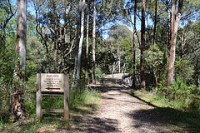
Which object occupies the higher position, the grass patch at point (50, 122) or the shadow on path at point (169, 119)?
the grass patch at point (50, 122)

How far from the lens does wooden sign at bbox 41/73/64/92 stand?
6270 mm

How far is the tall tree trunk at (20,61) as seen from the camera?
264 inches

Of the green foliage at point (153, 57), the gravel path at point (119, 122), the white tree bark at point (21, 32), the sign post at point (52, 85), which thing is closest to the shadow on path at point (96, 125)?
the gravel path at point (119, 122)

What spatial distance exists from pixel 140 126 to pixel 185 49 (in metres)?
32.8

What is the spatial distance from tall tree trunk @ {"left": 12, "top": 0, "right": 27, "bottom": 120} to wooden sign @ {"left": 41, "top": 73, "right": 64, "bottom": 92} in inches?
31.2

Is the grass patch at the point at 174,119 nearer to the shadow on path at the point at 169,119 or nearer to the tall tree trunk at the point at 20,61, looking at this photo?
the shadow on path at the point at 169,119

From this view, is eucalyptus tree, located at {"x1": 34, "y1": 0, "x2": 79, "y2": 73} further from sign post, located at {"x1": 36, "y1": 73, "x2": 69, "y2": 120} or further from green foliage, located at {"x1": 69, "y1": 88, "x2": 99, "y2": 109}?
sign post, located at {"x1": 36, "y1": 73, "x2": 69, "y2": 120}

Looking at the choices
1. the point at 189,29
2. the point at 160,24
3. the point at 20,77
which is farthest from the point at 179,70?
the point at 189,29

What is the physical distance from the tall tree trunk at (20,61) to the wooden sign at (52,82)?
0.79 m

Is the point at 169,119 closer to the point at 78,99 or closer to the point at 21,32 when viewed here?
the point at 78,99

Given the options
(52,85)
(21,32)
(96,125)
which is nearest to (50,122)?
(52,85)

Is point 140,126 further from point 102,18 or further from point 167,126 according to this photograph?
point 102,18

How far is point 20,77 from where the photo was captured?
22.1ft

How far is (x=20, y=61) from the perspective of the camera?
6.76m
